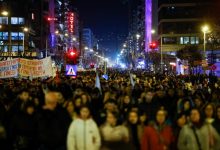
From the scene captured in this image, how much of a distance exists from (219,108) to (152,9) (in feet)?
390

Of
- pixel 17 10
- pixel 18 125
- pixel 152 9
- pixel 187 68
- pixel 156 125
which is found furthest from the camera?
pixel 152 9

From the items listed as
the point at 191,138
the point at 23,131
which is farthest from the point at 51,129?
the point at 191,138

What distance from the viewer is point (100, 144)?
7648 millimetres

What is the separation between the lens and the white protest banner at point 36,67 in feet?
72.1

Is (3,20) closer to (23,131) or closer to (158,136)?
(23,131)

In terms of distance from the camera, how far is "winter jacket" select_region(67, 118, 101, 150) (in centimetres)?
761

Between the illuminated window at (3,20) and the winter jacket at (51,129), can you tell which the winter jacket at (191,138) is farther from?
the illuminated window at (3,20)

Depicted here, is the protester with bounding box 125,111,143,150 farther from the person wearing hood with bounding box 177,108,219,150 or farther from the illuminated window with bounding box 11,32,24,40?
the illuminated window with bounding box 11,32,24,40

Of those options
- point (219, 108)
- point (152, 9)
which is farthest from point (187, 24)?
point (219, 108)

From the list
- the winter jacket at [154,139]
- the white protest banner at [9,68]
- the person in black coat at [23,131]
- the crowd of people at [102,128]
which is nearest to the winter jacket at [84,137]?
the crowd of people at [102,128]

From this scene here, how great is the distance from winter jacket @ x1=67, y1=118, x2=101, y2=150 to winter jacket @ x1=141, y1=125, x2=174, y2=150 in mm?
847

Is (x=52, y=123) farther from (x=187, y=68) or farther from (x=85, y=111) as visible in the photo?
(x=187, y=68)

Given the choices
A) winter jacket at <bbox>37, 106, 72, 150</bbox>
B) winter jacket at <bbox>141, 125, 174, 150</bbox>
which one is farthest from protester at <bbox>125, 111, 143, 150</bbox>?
winter jacket at <bbox>37, 106, 72, 150</bbox>

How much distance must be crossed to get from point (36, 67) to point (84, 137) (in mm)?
15806
